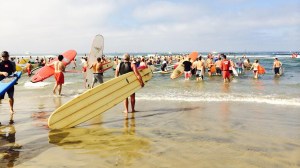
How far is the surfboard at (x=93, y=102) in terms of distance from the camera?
6.17 m

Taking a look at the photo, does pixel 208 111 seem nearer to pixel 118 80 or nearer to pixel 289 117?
pixel 289 117

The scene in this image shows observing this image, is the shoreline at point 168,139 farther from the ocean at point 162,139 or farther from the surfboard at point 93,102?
the surfboard at point 93,102

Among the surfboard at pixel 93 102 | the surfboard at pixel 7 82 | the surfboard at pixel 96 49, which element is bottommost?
the surfboard at pixel 93 102

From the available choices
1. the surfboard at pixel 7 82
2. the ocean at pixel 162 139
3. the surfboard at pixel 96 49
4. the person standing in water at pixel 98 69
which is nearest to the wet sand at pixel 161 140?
the ocean at pixel 162 139

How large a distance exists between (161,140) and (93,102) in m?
2.17

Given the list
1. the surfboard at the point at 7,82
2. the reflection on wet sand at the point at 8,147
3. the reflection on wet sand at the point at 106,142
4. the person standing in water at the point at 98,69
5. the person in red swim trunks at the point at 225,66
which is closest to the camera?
the reflection on wet sand at the point at 8,147

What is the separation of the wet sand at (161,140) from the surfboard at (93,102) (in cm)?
22

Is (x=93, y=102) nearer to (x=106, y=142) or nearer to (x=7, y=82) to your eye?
(x=106, y=142)

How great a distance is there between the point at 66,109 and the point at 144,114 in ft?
7.70

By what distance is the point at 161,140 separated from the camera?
535 centimetres

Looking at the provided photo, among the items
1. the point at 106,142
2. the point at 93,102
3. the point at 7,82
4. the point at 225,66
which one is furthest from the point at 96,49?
the point at 106,142

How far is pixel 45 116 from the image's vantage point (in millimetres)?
7781

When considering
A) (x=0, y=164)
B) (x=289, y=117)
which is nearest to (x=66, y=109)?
(x=0, y=164)

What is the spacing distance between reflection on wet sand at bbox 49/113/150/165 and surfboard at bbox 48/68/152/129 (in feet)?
0.76
